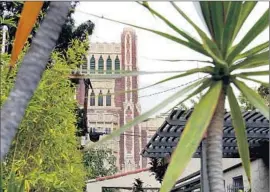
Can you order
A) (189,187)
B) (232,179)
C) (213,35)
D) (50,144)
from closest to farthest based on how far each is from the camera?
(213,35) < (50,144) < (232,179) < (189,187)

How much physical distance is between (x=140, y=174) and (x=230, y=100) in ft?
47.6

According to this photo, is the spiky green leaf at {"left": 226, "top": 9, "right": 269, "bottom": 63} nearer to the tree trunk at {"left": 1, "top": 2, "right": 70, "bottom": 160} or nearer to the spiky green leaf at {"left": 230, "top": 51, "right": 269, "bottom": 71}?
the spiky green leaf at {"left": 230, "top": 51, "right": 269, "bottom": 71}

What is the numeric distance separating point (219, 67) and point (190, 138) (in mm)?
420

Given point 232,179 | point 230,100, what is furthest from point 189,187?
point 230,100

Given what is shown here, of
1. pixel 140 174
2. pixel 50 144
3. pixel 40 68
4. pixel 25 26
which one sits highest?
pixel 140 174

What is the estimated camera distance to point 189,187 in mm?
10344

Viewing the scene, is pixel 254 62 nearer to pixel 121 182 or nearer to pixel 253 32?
pixel 253 32

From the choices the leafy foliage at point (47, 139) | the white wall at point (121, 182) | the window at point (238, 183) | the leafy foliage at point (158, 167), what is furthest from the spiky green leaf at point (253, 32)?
the white wall at point (121, 182)

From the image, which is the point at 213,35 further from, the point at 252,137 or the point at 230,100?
the point at 252,137

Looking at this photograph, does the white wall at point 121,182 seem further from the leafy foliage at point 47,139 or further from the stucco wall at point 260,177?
the leafy foliage at point 47,139

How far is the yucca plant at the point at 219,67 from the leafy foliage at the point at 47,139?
8.36 feet

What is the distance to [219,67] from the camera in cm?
223

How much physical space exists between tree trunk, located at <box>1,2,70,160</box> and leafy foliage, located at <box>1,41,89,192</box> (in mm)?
2647

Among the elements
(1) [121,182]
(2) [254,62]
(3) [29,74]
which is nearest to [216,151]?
(2) [254,62]
